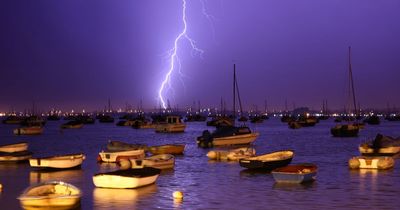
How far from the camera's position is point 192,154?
174 ft

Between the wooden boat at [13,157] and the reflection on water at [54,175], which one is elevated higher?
the wooden boat at [13,157]

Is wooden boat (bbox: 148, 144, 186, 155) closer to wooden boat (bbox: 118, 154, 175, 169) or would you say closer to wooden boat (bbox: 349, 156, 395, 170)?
wooden boat (bbox: 118, 154, 175, 169)

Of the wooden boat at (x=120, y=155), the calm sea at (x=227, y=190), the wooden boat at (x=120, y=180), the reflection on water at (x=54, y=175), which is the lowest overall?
the calm sea at (x=227, y=190)

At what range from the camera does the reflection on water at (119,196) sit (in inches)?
941

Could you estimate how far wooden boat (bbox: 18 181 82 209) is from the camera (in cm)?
2095

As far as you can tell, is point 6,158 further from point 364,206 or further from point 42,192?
point 364,206

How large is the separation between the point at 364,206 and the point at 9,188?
16.5 metres

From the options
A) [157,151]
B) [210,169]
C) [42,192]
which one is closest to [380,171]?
[210,169]

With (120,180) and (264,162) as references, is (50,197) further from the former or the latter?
(264,162)

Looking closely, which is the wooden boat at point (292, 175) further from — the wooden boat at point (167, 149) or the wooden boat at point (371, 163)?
the wooden boat at point (167, 149)

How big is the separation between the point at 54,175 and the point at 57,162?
195 cm

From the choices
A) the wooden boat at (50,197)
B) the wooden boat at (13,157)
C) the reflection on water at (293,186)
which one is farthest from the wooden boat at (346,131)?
the wooden boat at (50,197)

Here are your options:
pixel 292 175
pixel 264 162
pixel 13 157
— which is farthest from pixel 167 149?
pixel 292 175

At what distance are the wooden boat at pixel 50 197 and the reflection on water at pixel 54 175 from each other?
411 inches
